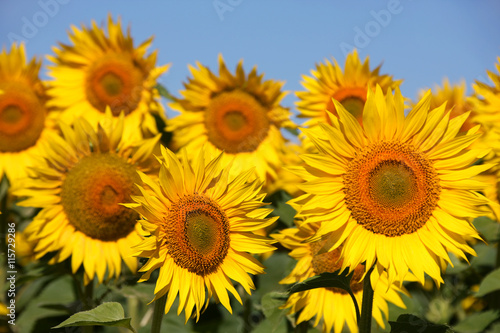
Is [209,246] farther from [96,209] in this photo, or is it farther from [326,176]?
[96,209]

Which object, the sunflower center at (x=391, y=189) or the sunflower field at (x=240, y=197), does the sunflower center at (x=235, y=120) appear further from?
the sunflower center at (x=391, y=189)

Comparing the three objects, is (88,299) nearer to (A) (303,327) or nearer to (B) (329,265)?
(A) (303,327)

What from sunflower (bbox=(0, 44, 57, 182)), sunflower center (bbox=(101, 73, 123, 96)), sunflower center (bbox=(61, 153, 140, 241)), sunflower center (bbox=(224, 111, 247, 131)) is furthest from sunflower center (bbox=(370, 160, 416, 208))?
sunflower (bbox=(0, 44, 57, 182))

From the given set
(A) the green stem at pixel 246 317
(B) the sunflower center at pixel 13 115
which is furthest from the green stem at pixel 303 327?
(B) the sunflower center at pixel 13 115

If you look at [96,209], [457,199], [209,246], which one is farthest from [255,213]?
[96,209]

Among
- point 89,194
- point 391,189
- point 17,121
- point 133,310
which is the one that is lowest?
point 133,310

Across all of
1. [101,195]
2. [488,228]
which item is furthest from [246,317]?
[488,228]
